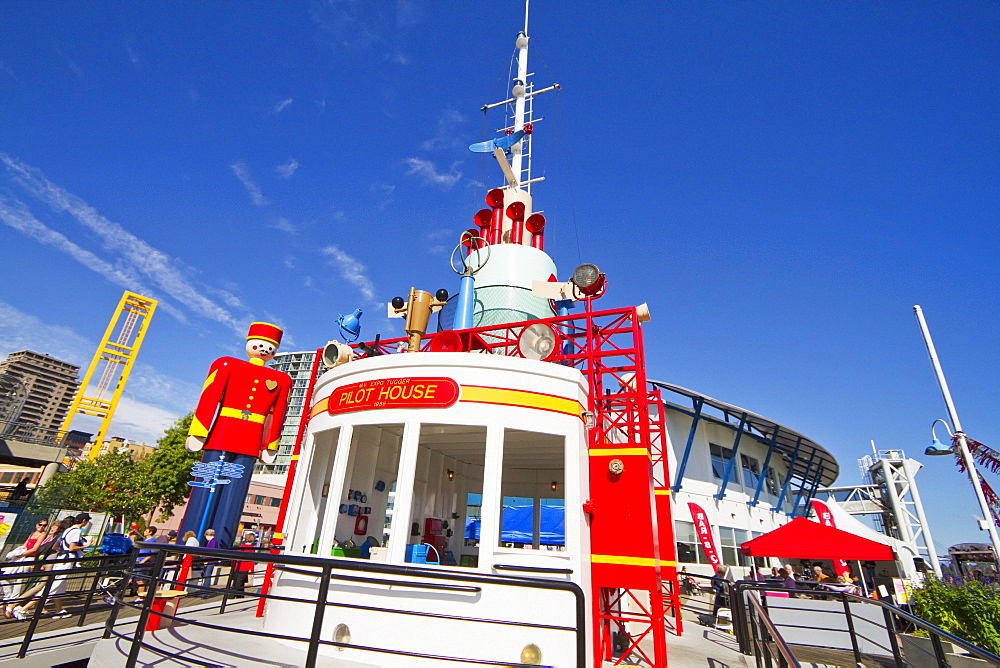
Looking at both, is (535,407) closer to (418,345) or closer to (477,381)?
(477,381)

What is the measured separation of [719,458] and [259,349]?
25112mm

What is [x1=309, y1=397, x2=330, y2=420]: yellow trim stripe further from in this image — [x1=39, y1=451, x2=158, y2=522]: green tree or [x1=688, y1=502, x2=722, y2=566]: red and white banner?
[x1=39, y1=451, x2=158, y2=522]: green tree

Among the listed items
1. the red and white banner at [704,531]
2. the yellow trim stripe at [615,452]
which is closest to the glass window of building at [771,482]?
the red and white banner at [704,531]

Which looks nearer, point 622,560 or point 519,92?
point 622,560

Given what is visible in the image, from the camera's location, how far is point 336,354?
10.7 metres

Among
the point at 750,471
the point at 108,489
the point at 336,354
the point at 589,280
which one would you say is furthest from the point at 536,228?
the point at 108,489

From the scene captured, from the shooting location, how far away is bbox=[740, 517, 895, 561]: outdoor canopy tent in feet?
42.7

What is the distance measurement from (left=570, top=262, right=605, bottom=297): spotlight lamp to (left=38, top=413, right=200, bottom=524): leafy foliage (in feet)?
82.3

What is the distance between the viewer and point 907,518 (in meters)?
30.2

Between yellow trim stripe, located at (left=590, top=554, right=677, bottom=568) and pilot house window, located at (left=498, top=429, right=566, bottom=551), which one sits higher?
pilot house window, located at (left=498, top=429, right=566, bottom=551)

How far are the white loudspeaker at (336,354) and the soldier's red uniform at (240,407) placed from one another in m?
1.55

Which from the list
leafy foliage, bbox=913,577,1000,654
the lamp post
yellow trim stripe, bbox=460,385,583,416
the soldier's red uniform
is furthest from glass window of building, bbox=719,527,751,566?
the soldier's red uniform

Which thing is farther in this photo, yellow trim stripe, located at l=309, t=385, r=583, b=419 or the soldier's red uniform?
the soldier's red uniform

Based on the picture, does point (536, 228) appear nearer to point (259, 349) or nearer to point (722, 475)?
point (259, 349)
